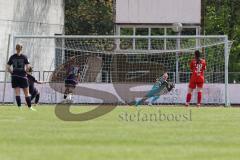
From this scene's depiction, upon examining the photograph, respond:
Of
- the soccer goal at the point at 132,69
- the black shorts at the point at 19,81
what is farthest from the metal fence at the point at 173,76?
the black shorts at the point at 19,81

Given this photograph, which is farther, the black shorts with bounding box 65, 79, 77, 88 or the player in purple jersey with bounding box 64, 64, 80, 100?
the black shorts with bounding box 65, 79, 77, 88

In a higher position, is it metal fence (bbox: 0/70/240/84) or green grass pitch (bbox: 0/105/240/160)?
metal fence (bbox: 0/70/240/84)

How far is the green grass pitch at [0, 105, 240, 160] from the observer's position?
9742 millimetres

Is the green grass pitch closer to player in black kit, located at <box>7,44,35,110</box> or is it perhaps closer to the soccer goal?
player in black kit, located at <box>7,44,35,110</box>

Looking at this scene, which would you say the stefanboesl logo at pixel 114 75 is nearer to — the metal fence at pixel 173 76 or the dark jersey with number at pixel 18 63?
the metal fence at pixel 173 76

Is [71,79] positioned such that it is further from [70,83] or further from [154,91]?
[154,91]

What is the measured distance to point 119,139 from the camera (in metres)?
12.2

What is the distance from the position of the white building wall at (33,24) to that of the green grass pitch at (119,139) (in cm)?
2095

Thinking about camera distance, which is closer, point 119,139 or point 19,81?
point 119,139

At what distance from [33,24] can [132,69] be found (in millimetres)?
12320

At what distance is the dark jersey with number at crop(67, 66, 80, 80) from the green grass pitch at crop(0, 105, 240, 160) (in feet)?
47.5

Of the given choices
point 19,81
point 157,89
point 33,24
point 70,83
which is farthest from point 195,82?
point 33,24

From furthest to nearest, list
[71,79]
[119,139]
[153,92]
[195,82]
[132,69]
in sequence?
[132,69] → [71,79] → [153,92] → [195,82] → [119,139]

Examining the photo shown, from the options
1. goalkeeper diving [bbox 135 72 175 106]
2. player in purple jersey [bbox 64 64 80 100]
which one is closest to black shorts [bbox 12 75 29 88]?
player in purple jersey [bbox 64 64 80 100]
